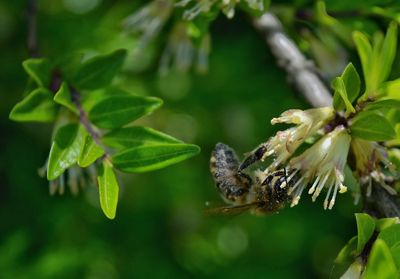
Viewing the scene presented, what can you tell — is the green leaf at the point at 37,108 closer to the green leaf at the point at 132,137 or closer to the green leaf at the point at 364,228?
the green leaf at the point at 132,137

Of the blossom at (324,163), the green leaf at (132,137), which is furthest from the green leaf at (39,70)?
the blossom at (324,163)

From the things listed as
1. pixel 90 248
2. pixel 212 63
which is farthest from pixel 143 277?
pixel 212 63

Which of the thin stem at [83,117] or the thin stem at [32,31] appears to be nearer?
the thin stem at [83,117]

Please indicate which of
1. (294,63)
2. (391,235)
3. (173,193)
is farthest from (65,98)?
(173,193)

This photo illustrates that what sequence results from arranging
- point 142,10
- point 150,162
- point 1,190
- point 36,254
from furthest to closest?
point 1,190 → point 36,254 → point 142,10 → point 150,162

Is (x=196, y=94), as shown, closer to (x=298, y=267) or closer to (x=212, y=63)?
(x=212, y=63)

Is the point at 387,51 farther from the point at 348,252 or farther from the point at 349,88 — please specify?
the point at 348,252
